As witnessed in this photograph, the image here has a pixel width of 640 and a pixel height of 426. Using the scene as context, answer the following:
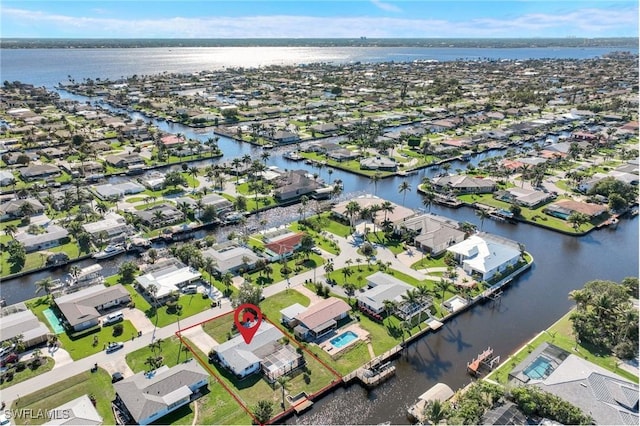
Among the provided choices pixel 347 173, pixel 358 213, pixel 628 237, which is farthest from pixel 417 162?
pixel 628 237

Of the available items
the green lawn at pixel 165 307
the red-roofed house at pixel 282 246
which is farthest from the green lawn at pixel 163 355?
the red-roofed house at pixel 282 246

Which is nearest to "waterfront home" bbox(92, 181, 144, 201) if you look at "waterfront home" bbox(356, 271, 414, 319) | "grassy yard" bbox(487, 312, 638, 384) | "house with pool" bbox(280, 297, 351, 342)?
"house with pool" bbox(280, 297, 351, 342)

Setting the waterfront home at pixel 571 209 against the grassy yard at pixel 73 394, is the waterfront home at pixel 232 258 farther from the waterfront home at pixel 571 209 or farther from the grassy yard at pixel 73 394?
the waterfront home at pixel 571 209

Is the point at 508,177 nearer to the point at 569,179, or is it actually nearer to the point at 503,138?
the point at 569,179

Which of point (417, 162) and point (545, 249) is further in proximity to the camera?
point (417, 162)

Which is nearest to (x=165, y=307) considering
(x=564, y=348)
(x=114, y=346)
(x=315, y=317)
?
(x=114, y=346)

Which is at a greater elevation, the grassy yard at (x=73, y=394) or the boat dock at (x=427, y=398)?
the grassy yard at (x=73, y=394)

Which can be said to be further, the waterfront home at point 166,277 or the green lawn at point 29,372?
the waterfront home at point 166,277
